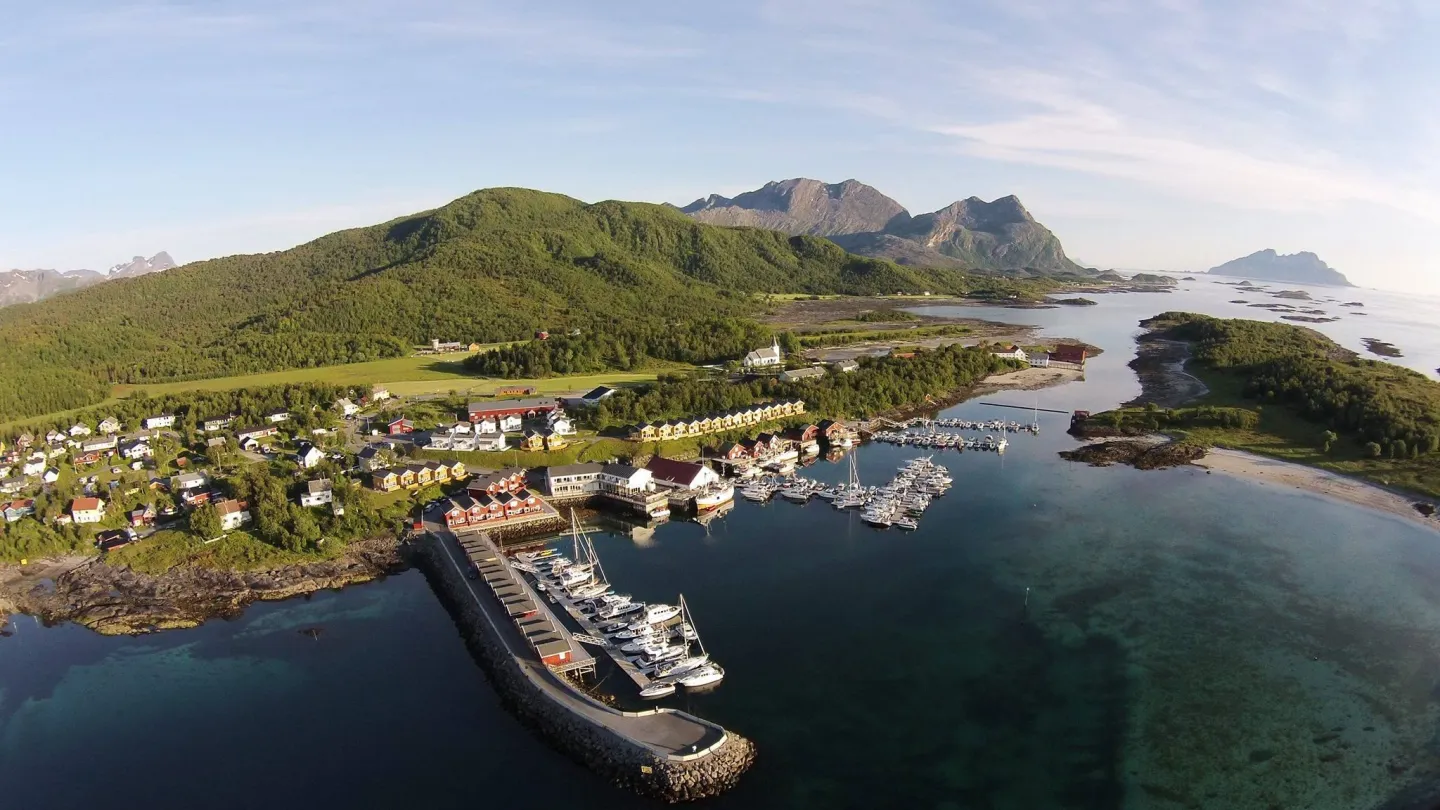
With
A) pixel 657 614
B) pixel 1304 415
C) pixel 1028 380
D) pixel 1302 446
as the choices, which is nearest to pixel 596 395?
pixel 657 614

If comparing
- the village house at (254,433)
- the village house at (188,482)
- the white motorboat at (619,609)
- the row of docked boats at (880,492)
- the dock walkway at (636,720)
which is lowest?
the dock walkway at (636,720)

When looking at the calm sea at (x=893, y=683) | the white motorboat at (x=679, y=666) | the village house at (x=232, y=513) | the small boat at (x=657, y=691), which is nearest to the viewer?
the calm sea at (x=893, y=683)

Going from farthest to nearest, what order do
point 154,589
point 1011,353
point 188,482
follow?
point 1011,353
point 188,482
point 154,589

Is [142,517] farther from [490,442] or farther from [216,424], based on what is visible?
[490,442]

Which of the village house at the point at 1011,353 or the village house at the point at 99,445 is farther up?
the village house at the point at 1011,353

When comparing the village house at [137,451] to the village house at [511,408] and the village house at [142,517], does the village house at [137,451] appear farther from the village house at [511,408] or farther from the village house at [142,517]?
the village house at [511,408]

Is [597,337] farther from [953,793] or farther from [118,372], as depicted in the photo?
[953,793]

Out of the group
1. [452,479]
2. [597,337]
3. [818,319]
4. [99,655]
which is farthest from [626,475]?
[818,319]

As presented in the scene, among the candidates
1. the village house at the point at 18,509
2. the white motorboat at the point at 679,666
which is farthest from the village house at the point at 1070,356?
the village house at the point at 18,509

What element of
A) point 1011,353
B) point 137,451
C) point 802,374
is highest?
point 1011,353
